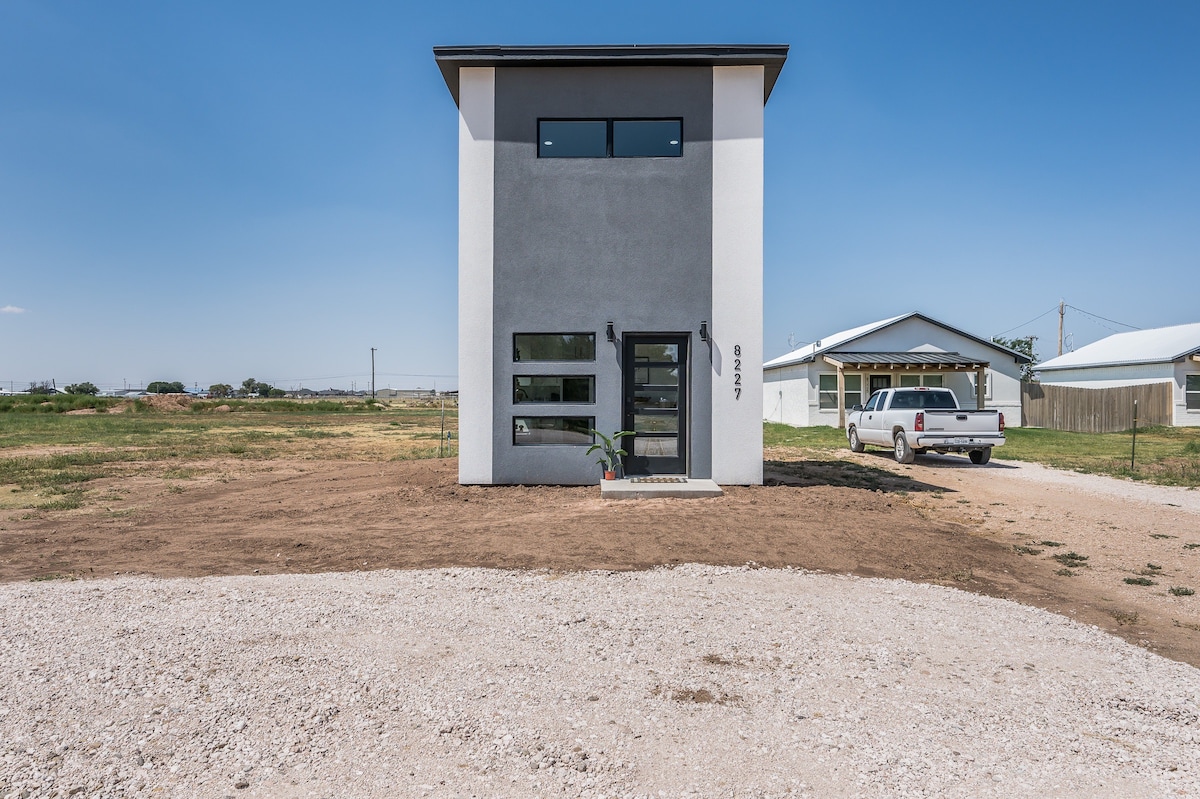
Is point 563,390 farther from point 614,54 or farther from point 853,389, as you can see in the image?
point 853,389

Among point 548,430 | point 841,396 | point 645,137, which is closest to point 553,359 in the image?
point 548,430

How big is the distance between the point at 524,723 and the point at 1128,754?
9.93ft

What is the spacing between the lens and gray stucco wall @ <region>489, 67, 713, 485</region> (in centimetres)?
1170

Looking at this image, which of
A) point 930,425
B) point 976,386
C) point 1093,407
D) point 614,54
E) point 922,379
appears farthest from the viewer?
point 922,379

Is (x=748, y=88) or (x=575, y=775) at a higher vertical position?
(x=748, y=88)

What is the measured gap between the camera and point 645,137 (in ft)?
39.0

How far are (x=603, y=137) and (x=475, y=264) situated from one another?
130 inches

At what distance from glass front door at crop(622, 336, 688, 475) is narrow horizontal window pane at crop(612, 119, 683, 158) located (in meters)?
3.39

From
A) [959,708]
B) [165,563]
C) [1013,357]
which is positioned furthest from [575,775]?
[1013,357]

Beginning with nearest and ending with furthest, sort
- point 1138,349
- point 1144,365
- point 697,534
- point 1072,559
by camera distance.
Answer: point 1072,559 → point 697,534 → point 1144,365 → point 1138,349

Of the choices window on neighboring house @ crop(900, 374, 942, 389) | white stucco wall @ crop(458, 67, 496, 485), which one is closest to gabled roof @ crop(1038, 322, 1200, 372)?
window on neighboring house @ crop(900, 374, 942, 389)

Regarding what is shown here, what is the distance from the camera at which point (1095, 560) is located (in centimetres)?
726

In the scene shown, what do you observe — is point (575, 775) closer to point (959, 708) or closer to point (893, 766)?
point (893, 766)

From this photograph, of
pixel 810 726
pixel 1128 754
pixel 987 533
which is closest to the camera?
pixel 1128 754
